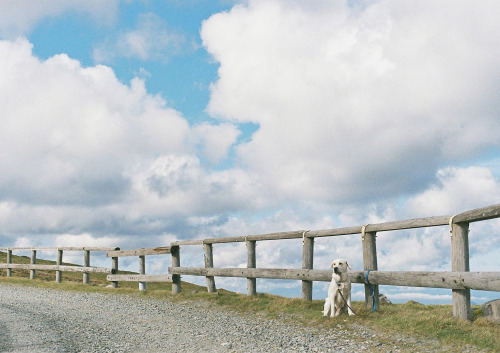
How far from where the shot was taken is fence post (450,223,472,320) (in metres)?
8.59

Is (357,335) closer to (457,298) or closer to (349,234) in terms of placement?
(457,298)

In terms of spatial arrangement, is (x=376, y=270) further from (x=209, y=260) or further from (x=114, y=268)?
(x=114, y=268)

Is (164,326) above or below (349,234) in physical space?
below

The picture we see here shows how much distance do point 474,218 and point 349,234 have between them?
3110mm

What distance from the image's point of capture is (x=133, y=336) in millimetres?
10250

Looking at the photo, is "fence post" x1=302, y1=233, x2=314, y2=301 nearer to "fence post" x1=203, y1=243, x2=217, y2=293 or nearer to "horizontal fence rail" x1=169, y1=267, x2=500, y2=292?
"horizontal fence rail" x1=169, y1=267, x2=500, y2=292

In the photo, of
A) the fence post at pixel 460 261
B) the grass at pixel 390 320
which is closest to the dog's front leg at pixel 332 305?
the grass at pixel 390 320

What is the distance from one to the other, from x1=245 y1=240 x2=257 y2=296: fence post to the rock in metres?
6.76

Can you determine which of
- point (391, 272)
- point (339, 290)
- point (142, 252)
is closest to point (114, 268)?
point (142, 252)

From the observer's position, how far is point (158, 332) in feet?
34.7

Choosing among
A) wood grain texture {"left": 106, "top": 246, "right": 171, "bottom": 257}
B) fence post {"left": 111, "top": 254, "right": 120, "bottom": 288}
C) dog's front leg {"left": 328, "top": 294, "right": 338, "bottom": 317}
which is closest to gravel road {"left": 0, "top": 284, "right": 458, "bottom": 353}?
dog's front leg {"left": 328, "top": 294, "right": 338, "bottom": 317}

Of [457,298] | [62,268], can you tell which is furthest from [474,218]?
[62,268]

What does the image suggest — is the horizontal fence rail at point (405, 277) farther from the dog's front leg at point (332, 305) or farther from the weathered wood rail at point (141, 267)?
the weathered wood rail at point (141, 267)

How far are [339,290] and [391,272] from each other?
1.14 m
